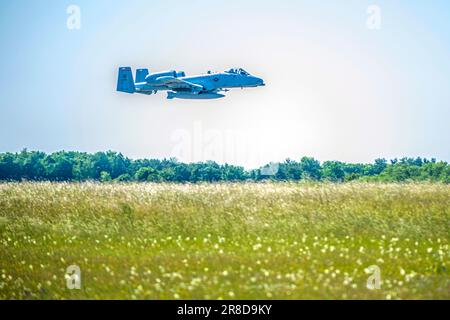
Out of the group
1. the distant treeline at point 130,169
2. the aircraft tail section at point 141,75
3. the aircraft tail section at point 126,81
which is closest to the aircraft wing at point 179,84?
the aircraft tail section at point 126,81

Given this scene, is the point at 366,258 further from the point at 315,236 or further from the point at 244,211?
the point at 244,211

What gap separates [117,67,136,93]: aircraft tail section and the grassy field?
28.7 meters

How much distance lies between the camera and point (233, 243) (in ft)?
53.8

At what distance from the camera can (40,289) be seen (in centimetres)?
1402

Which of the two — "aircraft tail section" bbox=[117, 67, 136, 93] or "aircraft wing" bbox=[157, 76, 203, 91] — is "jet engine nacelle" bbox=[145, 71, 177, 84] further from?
"aircraft tail section" bbox=[117, 67, 136, 93]

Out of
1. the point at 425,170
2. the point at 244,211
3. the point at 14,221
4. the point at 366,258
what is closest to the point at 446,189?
the point at 244,211

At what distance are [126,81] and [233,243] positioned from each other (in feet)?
127

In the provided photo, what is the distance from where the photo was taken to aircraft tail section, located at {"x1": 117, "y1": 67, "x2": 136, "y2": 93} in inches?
2098

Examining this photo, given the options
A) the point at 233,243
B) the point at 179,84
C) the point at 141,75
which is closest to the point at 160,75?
the point at 179,84

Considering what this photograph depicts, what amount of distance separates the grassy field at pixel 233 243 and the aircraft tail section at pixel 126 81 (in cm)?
2874

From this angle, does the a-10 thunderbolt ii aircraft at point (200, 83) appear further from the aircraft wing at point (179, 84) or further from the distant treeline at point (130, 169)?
the distant treeline at point (130, 169)

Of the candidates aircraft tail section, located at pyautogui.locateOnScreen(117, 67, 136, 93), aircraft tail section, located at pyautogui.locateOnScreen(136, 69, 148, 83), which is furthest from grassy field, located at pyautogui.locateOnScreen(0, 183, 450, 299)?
aircraft tail section, located at pyautogui.locateOnScreen(136, 69, 148, 83)

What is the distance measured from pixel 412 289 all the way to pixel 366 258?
237 centimetres

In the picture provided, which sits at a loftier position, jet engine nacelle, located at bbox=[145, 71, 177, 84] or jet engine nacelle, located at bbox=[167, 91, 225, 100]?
jet engine nacelle, located at bbox=[145, 71, 177, 84]
